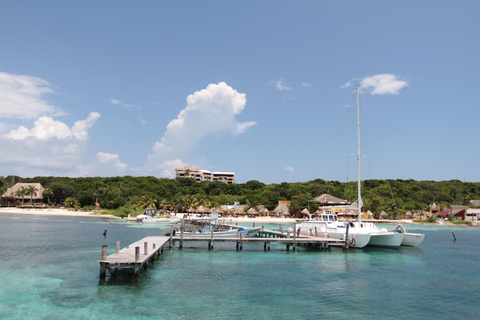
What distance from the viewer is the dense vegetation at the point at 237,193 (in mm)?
89500

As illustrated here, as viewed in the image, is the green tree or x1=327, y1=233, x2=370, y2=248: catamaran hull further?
the green tree

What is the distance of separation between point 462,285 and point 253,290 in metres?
12.7

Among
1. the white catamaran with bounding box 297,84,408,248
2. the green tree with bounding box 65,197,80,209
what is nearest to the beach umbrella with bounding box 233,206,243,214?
the green tree with bounding box 65,197,80,209

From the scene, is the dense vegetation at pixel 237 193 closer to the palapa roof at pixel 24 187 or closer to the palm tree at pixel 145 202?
the palm tree at pixel 145 202

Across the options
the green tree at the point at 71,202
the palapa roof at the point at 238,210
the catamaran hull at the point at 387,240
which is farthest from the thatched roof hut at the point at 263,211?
the catamaran hull at the point at 387,240

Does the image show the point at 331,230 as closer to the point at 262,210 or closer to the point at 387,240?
the point at 387,240

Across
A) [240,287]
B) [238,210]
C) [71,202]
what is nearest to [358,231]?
[240,287]

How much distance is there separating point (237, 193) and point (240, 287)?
105 m

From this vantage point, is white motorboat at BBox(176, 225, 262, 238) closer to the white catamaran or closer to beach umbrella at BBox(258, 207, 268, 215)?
the white catamaran

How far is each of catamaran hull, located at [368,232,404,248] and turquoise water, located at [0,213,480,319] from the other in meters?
3.81

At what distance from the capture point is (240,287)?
18.8 metres

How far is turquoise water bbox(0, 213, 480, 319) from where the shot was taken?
1494 cm

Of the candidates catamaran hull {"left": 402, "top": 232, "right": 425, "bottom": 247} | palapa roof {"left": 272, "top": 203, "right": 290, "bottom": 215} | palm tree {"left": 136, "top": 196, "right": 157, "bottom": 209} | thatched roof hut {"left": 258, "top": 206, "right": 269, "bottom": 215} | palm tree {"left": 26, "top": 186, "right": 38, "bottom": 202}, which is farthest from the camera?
palm tree {"left": 26, "top": 186, "right": 38, "bottom": 202}

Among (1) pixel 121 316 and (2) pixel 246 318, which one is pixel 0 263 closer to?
(1) pixel 121 316
